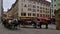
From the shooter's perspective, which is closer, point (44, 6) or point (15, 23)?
point (15, 23)

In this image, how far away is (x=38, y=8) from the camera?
374 ft

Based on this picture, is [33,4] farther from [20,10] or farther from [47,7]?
[47,7]

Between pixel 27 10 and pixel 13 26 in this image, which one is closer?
pixel 13 26

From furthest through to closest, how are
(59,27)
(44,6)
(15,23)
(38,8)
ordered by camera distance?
1. (44,6)
2. (38,8)
3. (15,23)
4. (59,27)

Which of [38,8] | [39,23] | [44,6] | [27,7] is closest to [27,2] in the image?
[27,7]

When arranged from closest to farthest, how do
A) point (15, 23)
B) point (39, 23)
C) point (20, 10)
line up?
point (15, 23), point (39, 23), point (20, 10)

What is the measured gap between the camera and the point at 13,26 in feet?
91.6

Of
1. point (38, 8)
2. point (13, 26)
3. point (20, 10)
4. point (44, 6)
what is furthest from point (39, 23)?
point (44, 6)

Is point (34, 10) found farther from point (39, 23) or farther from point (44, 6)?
point (39, 23)

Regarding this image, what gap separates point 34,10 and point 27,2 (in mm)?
6470

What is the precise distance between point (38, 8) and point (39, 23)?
82662 mm

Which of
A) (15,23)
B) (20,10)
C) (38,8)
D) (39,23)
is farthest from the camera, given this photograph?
(38,8)

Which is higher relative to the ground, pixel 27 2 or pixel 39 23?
pixel 27 2

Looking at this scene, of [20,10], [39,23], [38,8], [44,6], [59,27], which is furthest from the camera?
[44,6]
